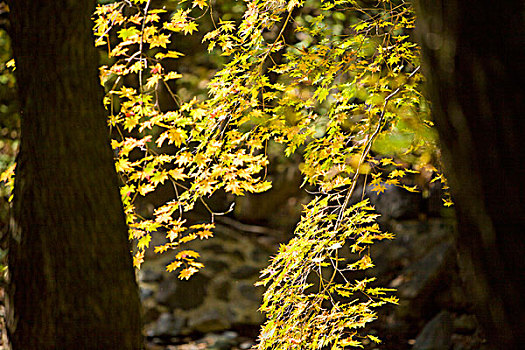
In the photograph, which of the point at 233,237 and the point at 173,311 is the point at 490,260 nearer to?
the point at 173,311

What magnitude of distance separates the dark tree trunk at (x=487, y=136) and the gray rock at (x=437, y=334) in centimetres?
487

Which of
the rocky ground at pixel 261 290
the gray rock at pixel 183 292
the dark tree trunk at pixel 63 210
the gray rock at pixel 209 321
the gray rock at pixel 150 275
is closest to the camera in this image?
the dark tree trunk at pixel 63 210

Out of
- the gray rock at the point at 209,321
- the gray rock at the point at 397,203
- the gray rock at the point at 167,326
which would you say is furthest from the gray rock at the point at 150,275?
the gray rock at the point at 397,203

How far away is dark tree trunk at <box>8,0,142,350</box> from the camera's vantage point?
195 cm

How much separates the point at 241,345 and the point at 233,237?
2.21 metres

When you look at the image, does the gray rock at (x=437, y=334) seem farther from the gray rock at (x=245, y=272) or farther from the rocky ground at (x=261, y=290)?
the gray rock at (x=245, y=272)

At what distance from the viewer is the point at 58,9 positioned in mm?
2016

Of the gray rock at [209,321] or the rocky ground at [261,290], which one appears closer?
the rocky ground at [261,290]

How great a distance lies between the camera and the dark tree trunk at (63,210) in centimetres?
195

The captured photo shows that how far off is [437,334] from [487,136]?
5147 millimetres

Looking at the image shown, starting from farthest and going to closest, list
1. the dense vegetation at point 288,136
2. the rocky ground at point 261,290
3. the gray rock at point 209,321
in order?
the gray rock at point 209,321 → the rocky ground at point 261,290 → the dense vegetation at point 288,136

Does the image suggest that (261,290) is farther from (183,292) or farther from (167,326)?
(167,326)

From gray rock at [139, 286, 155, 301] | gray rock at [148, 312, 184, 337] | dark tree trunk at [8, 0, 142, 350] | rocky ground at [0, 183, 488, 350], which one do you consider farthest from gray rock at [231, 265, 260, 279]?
dark tree trunk at [8, 0, 142, 350]

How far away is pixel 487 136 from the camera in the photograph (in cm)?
83
